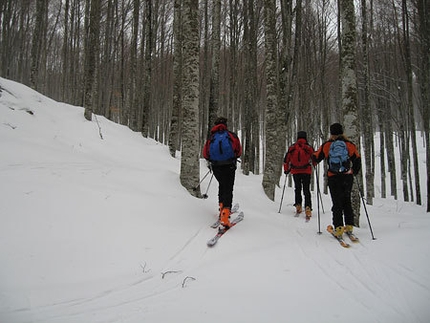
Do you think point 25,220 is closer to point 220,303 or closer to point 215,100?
point 220,303

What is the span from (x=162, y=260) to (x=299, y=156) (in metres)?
4.79

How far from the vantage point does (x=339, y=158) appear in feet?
15.0

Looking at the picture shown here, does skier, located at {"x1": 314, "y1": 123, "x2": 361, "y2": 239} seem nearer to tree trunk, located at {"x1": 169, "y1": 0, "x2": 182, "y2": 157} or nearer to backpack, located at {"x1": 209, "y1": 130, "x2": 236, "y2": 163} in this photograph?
backpack, located at {"x1": 209, "y1": 130, "x2": 236, "y2": 163}

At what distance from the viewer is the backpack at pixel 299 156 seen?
666cm

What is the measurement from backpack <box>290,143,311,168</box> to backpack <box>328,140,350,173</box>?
1967 mm

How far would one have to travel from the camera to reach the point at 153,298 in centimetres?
241

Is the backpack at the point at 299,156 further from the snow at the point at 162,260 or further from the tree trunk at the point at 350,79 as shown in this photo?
the snow at the point at 162,260

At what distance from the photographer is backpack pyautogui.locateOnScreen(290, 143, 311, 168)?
666 cm

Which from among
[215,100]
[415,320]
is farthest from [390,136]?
[415,320]

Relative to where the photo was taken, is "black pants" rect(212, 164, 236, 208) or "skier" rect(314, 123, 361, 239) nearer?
"skier" rect(314, 123, 361, 239)

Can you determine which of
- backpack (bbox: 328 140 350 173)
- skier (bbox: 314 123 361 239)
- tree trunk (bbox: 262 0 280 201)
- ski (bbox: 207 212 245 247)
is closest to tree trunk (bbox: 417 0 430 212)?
tree trunk (bbox: 262 0 280 201)

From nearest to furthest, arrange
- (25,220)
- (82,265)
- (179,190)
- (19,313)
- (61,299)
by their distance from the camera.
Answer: (19,313), (61,299), (82,265), (25,220), (179,190)

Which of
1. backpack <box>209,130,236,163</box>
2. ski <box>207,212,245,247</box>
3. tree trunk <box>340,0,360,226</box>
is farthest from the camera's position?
tree trunk <box>340,0,360,226</box>

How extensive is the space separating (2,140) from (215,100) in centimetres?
596
